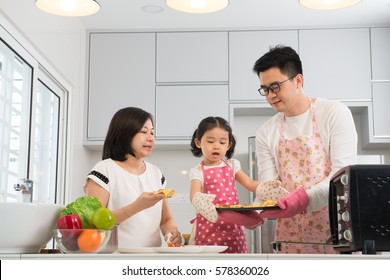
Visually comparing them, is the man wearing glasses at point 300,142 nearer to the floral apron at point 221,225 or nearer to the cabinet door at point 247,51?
the floral apron at point 221,225

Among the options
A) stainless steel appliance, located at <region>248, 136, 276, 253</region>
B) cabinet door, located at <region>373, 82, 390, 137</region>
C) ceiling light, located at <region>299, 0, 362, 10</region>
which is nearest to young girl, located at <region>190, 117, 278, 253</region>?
ceiling light, located at <region>299, 0, 362, 10</region>

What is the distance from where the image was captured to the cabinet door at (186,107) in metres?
4.14

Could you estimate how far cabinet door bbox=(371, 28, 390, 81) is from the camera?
4.11 meters

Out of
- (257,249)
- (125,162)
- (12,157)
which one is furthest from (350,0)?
(257,249)

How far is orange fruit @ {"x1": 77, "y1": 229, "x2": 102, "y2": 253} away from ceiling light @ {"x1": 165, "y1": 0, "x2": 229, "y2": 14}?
1144 mm

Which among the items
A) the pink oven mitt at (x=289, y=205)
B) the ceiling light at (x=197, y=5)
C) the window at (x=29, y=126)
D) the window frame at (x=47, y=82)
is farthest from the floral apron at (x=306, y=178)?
the window frame at (x=47, y=82)

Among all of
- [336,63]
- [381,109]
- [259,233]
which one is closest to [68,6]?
[259,233]

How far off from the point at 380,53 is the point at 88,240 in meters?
3.29

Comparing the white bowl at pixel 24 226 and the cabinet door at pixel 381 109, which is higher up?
the cabinet door at pixel 381 109

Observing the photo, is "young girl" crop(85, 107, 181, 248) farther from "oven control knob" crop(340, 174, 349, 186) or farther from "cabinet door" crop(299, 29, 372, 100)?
"cabinet door" crop(299, 29, 372, 100)

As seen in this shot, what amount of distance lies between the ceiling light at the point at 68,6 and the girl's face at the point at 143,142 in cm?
53

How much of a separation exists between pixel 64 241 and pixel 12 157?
1715 mm
